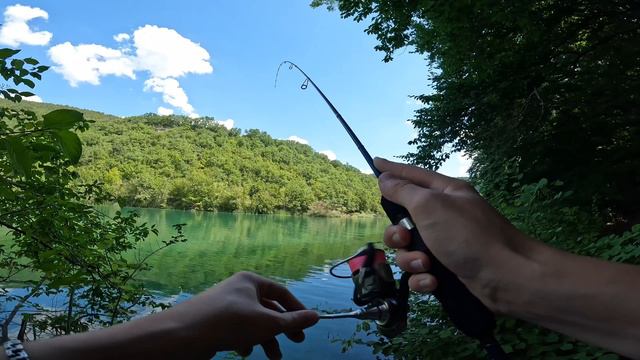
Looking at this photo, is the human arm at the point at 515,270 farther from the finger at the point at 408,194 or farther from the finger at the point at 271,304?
the finger at the point at 271,304

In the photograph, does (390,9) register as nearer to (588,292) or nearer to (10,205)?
(10,205)

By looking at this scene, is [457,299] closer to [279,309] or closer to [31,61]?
[279,309]

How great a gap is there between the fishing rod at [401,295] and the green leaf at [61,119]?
2.67 ft

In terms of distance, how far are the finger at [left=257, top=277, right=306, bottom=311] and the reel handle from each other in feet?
1.13

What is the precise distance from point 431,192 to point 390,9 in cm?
862

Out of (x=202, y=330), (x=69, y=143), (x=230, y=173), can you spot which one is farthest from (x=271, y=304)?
(x=230, y=173)

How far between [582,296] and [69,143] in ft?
4.12

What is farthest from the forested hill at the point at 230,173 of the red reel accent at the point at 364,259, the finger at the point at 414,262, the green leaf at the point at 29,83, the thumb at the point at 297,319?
the finger at the point at 414,262

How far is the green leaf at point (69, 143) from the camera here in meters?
1.18

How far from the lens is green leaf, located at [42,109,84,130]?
1.14 m

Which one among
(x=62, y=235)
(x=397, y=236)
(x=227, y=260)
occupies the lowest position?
(x=227, y=260)

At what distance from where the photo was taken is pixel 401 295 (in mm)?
1251

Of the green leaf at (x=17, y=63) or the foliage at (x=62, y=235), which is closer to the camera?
the green leaf at (x=17, y=63)

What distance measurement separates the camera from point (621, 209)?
8.99m
